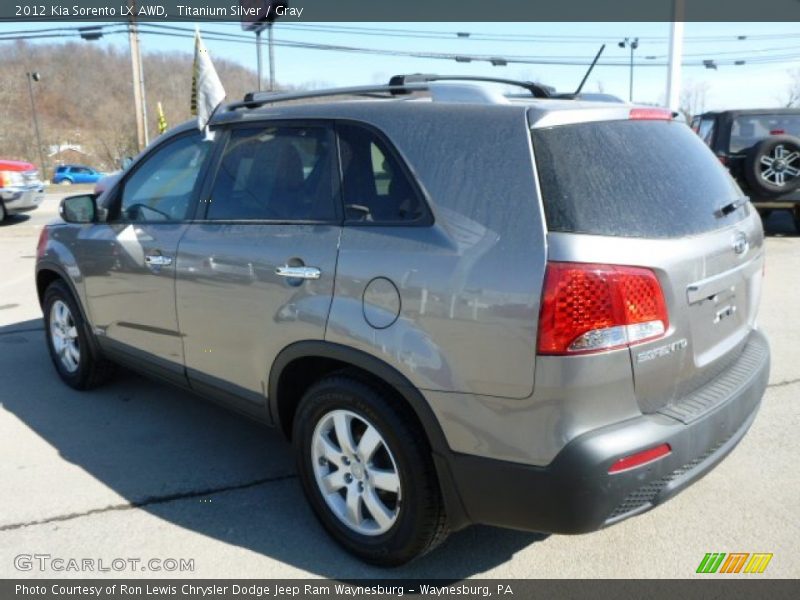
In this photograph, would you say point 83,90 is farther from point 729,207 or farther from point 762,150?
point 729,207

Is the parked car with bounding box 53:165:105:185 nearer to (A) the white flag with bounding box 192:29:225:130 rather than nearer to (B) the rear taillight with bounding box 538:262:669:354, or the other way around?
(A) the white flag with bounding box 192:29:225:130

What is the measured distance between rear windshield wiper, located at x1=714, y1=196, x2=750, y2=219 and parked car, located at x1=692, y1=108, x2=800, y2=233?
311 inches

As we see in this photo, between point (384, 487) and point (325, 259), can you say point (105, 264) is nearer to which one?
point (325, 259)

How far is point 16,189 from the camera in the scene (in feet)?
48.9

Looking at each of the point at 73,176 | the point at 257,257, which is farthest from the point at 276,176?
the point at 73,176

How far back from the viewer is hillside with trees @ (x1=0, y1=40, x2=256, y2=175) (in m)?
95.7

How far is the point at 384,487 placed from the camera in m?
2.72

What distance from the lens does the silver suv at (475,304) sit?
2258 millimetres

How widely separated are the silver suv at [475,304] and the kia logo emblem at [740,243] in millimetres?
18

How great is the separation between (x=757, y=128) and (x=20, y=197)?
46.6 ft

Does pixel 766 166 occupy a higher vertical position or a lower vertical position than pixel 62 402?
higher

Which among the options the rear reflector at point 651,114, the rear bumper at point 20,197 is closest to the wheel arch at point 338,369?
the rear reflector at point 651,114

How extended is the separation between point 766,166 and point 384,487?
9564mm
